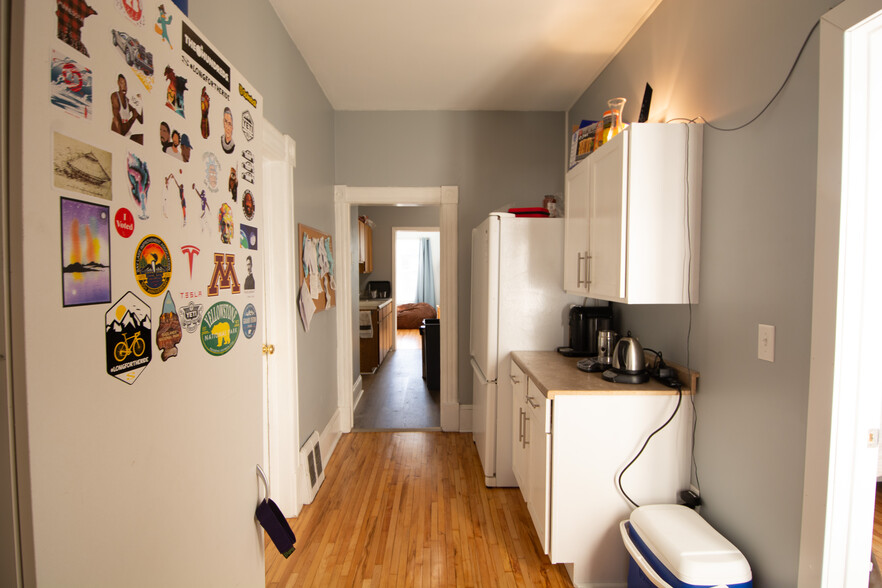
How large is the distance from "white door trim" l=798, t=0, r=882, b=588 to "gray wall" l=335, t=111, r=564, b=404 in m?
2.39

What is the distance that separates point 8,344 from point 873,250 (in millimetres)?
1764

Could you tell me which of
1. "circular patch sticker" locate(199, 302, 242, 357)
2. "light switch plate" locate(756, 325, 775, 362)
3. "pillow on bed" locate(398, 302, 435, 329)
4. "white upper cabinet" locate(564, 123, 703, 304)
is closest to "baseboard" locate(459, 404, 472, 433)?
"white upper cabinet" locate(564, 123, 703, 304)

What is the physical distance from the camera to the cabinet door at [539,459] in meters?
1.81

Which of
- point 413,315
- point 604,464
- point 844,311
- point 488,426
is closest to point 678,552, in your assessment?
point 604,464

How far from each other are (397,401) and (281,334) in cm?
237

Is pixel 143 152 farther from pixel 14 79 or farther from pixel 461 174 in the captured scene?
pixel 461 174

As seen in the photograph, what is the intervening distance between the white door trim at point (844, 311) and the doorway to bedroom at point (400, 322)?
2800 millimetres

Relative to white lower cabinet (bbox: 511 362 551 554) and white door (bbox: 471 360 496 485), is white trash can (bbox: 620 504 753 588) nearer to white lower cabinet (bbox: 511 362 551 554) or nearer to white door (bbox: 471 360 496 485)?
white lower cabinet (bbox: 511 362 551 554)

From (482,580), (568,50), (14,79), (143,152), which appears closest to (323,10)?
(568,50)

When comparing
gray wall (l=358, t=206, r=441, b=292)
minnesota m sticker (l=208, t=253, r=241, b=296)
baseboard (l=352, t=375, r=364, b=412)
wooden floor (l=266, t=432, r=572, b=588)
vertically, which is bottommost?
wooden floor (l=266, t=432, r=572, b=588)

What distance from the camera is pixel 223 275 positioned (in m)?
0.82

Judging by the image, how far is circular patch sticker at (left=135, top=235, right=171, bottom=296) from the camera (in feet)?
2.00

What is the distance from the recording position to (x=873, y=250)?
1140 mm

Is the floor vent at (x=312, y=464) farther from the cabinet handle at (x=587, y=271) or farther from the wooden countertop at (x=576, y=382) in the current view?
the cabinet handle at (x=587, y=271)
